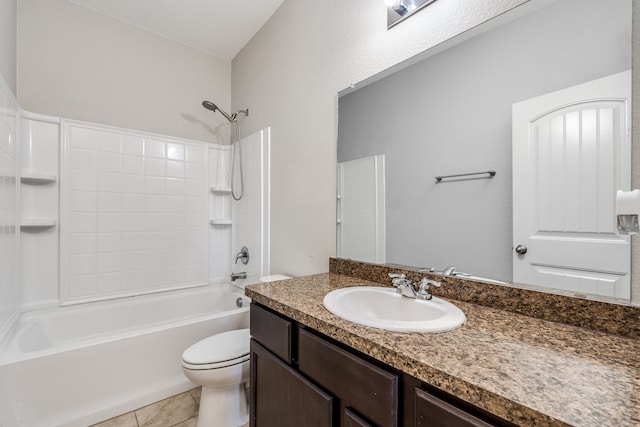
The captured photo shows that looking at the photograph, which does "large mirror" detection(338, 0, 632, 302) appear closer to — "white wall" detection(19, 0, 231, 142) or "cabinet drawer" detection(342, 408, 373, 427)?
"cabinet drawer" detection(342, 408, 373, 427)

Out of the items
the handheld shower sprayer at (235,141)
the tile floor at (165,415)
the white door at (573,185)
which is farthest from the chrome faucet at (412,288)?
the handheld shower sprayer at (235,141)

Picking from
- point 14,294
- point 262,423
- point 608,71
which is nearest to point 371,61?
point 608,71

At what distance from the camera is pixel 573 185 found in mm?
791

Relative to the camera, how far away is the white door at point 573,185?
0.74 metres

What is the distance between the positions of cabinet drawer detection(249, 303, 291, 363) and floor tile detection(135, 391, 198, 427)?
3.08 feet

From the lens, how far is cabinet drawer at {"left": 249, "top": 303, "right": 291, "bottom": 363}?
951 millimetres

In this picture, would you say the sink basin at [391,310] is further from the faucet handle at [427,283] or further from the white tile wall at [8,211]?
the white tile wall at [8,211]

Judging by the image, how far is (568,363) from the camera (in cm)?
56

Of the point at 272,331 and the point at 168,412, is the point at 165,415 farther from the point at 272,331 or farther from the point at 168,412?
the point at 272,331

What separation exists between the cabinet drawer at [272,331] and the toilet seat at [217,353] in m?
0.39

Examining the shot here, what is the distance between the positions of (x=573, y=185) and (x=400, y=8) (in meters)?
0.99

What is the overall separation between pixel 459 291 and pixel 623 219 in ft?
1.58

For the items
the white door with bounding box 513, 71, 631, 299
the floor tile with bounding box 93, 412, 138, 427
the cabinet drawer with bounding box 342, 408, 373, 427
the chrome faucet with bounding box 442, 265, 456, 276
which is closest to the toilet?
the floor tile with bounding box 93, 412, 138, 427

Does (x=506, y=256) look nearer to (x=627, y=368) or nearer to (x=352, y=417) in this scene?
(x=627, y=368)
